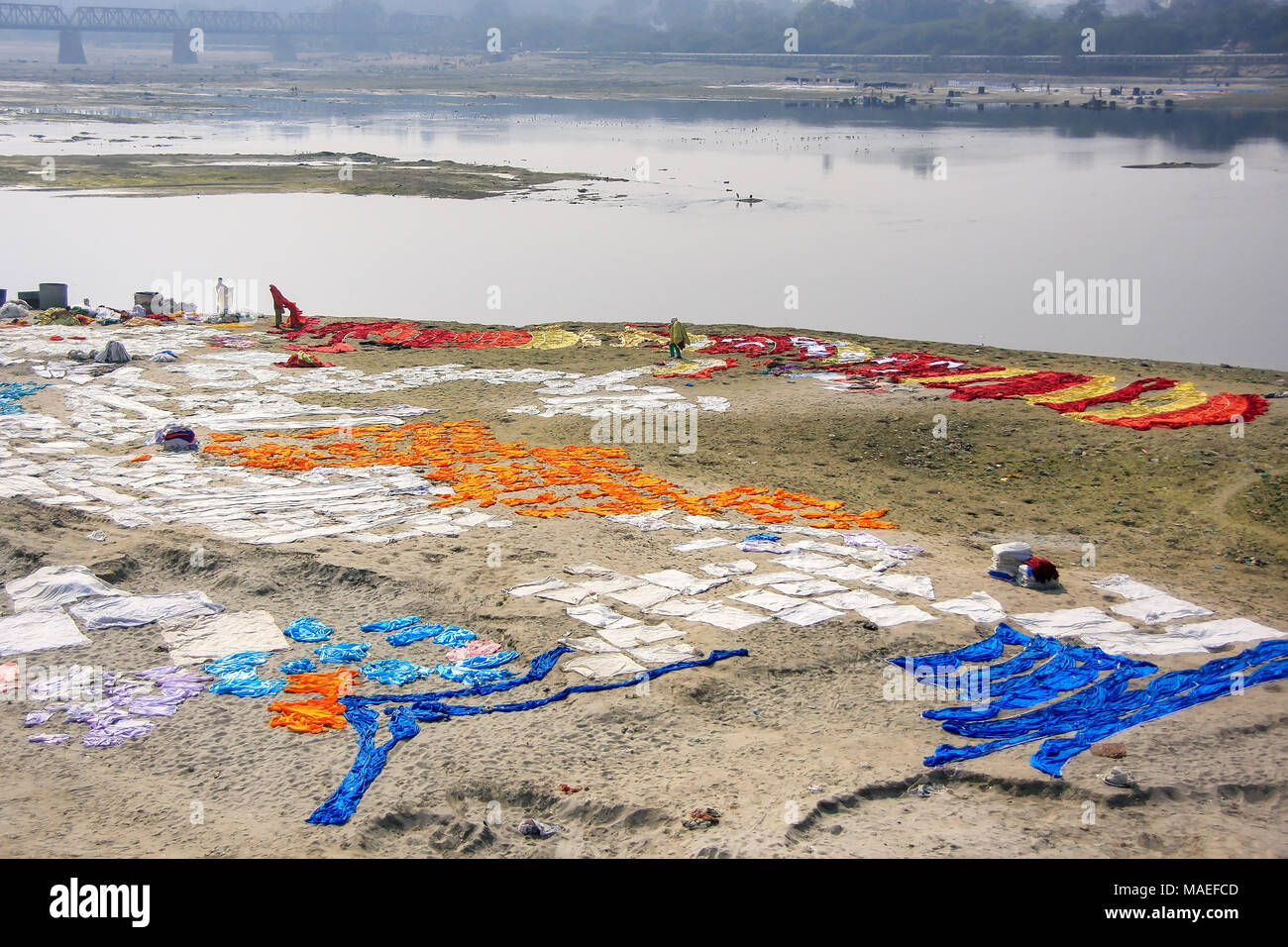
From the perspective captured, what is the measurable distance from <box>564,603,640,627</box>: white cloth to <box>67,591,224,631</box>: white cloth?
354 centimetres

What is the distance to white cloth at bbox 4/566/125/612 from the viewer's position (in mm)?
11680

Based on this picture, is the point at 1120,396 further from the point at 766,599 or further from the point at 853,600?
the point at 766,599

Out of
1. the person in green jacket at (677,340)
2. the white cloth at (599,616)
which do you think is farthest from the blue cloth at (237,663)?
the person in green jacket at (677,340)

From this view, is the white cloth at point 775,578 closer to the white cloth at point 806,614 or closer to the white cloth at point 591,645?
the white cloth at point 806,614

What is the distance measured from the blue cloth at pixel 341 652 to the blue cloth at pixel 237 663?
498 millimetres

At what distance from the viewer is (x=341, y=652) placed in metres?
10.8

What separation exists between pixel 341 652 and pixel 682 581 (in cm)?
355

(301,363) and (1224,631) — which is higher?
(301,363)

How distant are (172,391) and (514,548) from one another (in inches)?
413

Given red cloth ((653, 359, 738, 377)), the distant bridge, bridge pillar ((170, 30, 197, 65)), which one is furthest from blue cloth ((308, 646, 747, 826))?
bridge pillar ((170, 30, 197, 65))

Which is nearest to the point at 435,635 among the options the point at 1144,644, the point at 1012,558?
the point at 1012,558

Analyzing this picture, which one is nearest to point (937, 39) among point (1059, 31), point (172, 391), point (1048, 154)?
point (1059, 31)

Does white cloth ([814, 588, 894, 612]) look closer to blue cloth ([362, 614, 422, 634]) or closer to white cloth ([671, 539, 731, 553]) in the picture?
white cloth ([671, 539, 731, 553])
